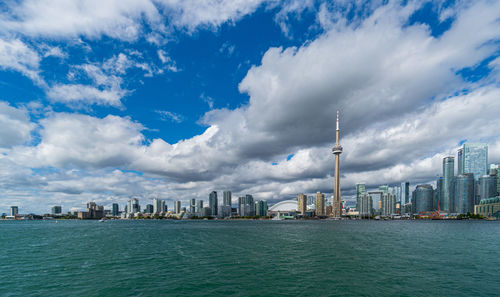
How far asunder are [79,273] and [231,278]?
24.8 m

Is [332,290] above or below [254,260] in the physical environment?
above

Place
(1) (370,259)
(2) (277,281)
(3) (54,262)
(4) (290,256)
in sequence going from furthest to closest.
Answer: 1. (4) (290,256)
2. (1) (370,259)
3. (3) (54,262)
4. (2) (277,281)

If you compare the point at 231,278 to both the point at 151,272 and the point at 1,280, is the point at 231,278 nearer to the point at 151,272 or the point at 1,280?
the point at 151,272

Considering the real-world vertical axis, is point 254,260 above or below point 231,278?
below

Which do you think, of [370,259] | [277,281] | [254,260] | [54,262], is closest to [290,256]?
[254,260]

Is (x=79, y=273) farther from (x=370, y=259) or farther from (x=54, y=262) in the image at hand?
(x=370, y=259)

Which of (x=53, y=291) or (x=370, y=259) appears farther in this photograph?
(x=370, y=259)

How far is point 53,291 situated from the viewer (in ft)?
102

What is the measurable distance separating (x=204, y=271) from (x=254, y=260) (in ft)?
43.0

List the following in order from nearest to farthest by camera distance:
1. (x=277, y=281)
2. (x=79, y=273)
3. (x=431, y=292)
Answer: (x=431, y=292) < (x=277, y=281) < (x=79, y=273)

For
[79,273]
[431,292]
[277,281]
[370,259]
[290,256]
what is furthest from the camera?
[290,256]

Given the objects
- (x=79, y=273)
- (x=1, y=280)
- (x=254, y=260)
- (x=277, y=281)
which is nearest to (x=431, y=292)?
(x=277, y=281)

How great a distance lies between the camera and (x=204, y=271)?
40.8m

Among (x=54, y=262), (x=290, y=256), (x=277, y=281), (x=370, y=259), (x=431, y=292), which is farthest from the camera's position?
(x=290, y=256)
